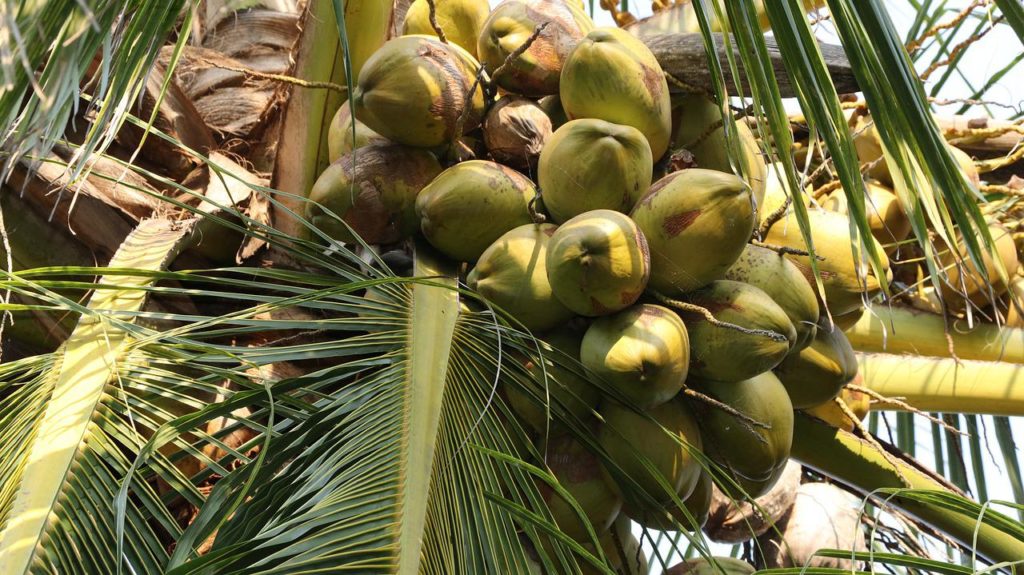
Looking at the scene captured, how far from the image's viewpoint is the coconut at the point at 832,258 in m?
1.67

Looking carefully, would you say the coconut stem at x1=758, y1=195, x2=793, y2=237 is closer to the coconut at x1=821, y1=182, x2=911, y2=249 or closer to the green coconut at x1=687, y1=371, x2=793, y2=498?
the green coconut at x1=687, y1=371, x2=793, y2=498

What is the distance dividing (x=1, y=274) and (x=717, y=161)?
1.08m

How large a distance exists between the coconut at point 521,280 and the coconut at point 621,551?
0.36 meters

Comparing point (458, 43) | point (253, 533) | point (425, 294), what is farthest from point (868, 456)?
point (253, 533)

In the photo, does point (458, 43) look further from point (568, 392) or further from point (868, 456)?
point (868, 456)

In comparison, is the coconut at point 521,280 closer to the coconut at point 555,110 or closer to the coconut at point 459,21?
the coconut at point 555,110

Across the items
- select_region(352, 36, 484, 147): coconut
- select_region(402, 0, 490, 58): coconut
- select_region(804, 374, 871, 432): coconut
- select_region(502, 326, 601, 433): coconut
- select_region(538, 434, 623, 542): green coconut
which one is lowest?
select_region(804, 374, 871, 432): coconut

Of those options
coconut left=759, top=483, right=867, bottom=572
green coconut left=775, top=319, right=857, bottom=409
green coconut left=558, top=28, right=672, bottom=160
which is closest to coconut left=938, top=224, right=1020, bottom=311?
coconut left=759, top=483, right=867, bottom=572

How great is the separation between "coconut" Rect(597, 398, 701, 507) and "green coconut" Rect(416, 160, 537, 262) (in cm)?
32

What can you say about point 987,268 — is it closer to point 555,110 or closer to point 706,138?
point 706,138

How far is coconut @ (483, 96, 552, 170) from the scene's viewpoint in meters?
1.65

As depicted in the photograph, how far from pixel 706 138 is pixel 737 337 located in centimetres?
44

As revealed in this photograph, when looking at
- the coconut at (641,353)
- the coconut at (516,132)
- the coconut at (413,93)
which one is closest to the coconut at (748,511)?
the coconut at (641,353)

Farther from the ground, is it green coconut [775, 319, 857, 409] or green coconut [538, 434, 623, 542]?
green coconut [775, 319, 857, 409]
